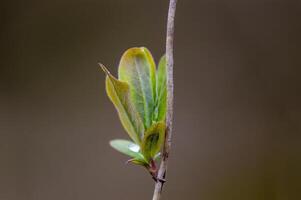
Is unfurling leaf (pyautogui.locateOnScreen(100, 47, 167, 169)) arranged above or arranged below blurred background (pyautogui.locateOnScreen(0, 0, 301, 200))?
below

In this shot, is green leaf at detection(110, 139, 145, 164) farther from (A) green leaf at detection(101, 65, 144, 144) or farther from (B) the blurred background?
(B) the blurred background

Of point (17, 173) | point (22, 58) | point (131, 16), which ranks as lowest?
point (17, 173)

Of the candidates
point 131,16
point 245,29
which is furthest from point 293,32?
point 131,16

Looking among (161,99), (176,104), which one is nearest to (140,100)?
(161,99)

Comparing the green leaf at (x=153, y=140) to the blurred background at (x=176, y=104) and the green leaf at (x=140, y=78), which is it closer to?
the green leaf at (x=140, y=78)

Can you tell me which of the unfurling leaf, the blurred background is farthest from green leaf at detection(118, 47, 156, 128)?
the blurred background

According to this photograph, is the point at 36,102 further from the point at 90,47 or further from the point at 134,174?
the point at 134,174

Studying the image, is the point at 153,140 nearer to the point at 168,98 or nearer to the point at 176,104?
the point at 168,98
